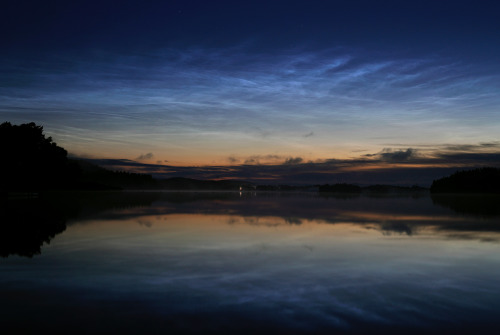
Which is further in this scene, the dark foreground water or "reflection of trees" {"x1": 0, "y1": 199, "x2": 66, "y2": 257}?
"reflection of trees" {"x1": 0, "y1": 199, "x2": 66, "y2": 257}

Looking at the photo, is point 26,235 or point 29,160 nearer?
point 26,235

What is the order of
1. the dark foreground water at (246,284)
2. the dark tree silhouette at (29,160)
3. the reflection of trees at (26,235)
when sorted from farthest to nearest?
the dark tree silhouette at (29,160) → the reflection of trees at (26,235) → the dark foreground water at (246,284)

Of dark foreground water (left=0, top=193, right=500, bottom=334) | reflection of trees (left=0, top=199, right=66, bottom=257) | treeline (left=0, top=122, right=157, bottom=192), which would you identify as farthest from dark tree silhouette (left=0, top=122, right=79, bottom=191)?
dark foreground water (left=0, top=193, right=500, bottom=334)

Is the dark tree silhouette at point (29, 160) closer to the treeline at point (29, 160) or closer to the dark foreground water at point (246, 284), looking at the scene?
the treeline at point (29, 160)

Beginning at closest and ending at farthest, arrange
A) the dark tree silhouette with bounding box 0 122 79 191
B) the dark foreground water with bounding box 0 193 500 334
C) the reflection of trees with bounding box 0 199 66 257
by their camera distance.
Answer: the dark foreground water with bounding box 0 193 500 334 → the reflection of trees with bounding box 0 199 66 257 → the dark tree silhouette with bounding box 0 122 79 191

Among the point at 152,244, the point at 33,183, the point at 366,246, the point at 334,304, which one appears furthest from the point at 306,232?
the point at 33,183

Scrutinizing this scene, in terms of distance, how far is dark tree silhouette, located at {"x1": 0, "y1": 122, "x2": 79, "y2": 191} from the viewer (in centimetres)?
7806

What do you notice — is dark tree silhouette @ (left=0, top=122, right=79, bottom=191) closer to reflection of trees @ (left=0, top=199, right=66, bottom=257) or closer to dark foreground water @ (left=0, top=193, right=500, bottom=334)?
reflection of trees @ (left=0, top=199, right=66, bottom=257)

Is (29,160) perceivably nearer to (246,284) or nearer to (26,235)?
(26,235)

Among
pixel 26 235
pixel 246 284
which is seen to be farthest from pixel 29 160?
pixel 246 284

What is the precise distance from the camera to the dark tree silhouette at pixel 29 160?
78.1m

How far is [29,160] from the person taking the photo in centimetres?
8538

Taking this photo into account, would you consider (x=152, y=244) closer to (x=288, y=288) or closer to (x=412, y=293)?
(x=288, y=288)

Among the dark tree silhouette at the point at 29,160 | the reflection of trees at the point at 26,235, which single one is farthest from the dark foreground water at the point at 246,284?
the dark tree silhouette at the point at 29,160
